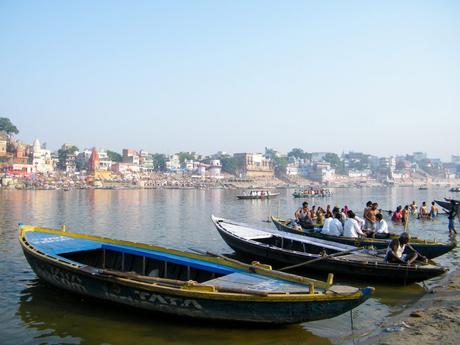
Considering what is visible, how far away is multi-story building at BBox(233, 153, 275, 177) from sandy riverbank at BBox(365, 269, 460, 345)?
159819 mm

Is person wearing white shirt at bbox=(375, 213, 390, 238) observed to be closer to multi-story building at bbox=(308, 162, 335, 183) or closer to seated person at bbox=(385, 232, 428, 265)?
seated person at bbox=(385, 232, 428, 265)

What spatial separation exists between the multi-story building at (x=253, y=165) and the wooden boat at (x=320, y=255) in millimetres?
154133

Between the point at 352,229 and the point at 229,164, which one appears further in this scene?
the point at 229,164

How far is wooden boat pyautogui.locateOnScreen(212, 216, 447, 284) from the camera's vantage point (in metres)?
11.5

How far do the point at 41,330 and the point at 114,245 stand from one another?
3.33 metres

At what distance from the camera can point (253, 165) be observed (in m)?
176

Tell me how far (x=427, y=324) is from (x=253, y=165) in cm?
16749

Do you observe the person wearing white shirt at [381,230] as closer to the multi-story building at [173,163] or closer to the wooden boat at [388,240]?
the wooden boat at [388,240]

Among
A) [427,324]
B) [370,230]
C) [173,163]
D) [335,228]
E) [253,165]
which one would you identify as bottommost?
[427,324]

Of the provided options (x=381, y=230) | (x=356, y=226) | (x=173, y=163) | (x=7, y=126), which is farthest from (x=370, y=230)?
(x=173, y=163)

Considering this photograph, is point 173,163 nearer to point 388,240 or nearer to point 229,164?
point 229,164

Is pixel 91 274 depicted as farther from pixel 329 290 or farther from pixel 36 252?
pixel 329 290

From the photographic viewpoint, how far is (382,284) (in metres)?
12.0

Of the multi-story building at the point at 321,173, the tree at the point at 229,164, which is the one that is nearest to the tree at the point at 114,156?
the tree at the point at 229,164
